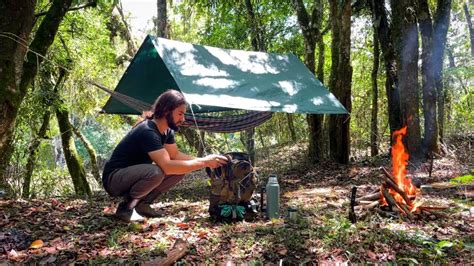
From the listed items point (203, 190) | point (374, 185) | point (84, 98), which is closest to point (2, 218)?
point (203, 190)

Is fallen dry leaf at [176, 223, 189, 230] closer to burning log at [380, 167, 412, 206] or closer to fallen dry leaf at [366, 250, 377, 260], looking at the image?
fallen dry leaf at [366, 250, 377, 260]

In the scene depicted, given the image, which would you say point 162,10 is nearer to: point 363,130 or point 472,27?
point 363,130

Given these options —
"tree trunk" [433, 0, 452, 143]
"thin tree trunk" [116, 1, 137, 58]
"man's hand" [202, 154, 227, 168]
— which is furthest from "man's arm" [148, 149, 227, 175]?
"thin tree trunk" [116, 1, 137, 58]

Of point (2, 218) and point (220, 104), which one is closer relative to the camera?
point (2, 218)

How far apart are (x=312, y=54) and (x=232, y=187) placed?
3948mm

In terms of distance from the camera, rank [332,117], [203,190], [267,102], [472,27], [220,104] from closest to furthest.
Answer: [220,104] → [267,102] → [203,190] → [332,117] → [472,27]

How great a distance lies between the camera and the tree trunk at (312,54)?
230 inches

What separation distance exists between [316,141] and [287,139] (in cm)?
351

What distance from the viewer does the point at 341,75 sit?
18.2 feet

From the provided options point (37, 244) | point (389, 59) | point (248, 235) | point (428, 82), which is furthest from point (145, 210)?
point (389, 59)

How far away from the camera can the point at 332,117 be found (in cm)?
564

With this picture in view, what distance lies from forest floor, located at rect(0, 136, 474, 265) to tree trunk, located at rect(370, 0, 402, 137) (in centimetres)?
282

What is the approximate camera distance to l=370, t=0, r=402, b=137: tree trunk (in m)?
6.03

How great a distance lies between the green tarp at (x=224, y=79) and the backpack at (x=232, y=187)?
3.22 ft
